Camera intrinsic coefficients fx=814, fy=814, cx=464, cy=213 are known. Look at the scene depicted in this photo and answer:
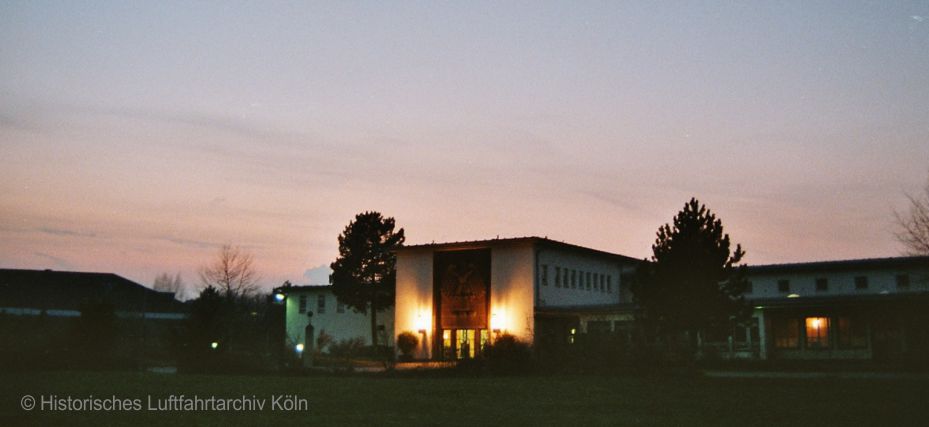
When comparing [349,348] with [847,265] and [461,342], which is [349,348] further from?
[847,265]

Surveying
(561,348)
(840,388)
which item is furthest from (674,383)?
(561,348)

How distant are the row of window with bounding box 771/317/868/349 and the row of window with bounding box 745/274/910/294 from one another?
4.09 meters

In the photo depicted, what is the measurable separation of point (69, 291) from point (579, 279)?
180 feet

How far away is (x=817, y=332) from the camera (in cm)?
4322

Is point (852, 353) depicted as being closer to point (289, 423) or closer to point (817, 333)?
point (817, 333)

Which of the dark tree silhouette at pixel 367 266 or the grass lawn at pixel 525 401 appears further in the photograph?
the dark tree silhouette at pixel 367 266

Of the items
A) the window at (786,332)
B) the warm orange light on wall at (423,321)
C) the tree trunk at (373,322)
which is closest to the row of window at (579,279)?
the warm orange light on wall at (423,321)

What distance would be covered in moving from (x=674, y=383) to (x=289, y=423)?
1552 centimetres

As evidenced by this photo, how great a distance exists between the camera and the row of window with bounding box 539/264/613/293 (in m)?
47.6

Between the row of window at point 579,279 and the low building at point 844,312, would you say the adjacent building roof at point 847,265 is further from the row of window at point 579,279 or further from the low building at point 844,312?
the row of window at point 579,279

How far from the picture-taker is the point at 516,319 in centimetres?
4616

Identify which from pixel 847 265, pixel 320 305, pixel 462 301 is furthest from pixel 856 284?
pixel 320 305

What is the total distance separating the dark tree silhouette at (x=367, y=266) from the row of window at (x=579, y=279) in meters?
12.5

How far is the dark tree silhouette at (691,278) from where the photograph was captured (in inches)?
1276
